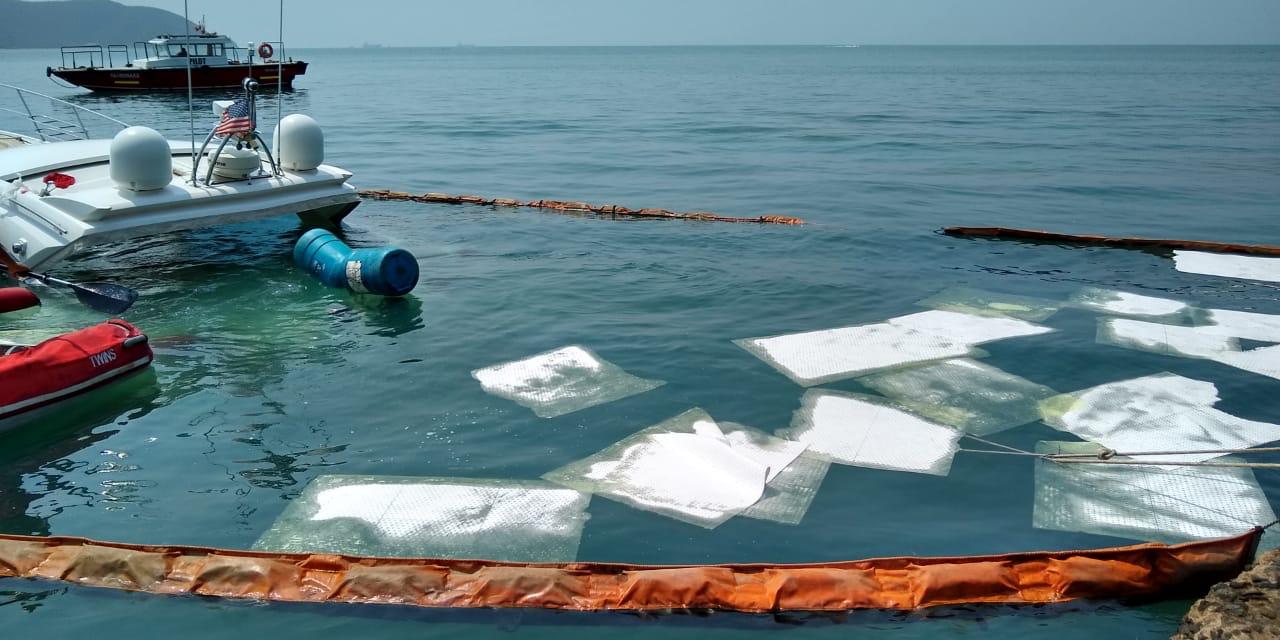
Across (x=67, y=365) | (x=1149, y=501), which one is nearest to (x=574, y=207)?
(x=67, y=365)

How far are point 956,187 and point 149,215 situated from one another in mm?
15025

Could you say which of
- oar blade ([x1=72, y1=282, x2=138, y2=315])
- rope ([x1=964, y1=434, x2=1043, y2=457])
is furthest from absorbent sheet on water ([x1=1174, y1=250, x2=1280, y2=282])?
oar blade ([x1=72, y1=282, x2=138, y2=315])

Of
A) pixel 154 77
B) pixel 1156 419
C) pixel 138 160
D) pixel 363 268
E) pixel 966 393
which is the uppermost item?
pixel 138 160

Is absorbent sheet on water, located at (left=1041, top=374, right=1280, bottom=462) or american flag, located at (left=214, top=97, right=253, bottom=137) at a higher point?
american flag, located at (left=214, top=97, right=253, bottom=137)

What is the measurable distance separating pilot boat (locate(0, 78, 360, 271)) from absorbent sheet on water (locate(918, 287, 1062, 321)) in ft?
25.8

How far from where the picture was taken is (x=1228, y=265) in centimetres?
1235

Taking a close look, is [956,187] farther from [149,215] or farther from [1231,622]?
[1231,622]

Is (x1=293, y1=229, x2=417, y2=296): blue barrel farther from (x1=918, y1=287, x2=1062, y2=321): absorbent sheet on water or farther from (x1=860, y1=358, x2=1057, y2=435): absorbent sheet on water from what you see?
(x1=918, y1=287, x2=1062, y2=321): absorbent sheet on water

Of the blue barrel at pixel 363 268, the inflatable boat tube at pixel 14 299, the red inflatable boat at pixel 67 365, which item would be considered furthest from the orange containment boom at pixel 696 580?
the blue barrel at pixel 363 268

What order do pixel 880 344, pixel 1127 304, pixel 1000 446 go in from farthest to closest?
pixel 1127 304
pixel 880 344
pixel 1000 446

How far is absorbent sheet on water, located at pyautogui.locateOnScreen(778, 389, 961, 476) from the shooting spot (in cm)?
669

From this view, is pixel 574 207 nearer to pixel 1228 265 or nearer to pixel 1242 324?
pixel 1228 265

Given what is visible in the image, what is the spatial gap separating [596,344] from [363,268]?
304 centimetres

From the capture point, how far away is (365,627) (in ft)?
15.6
